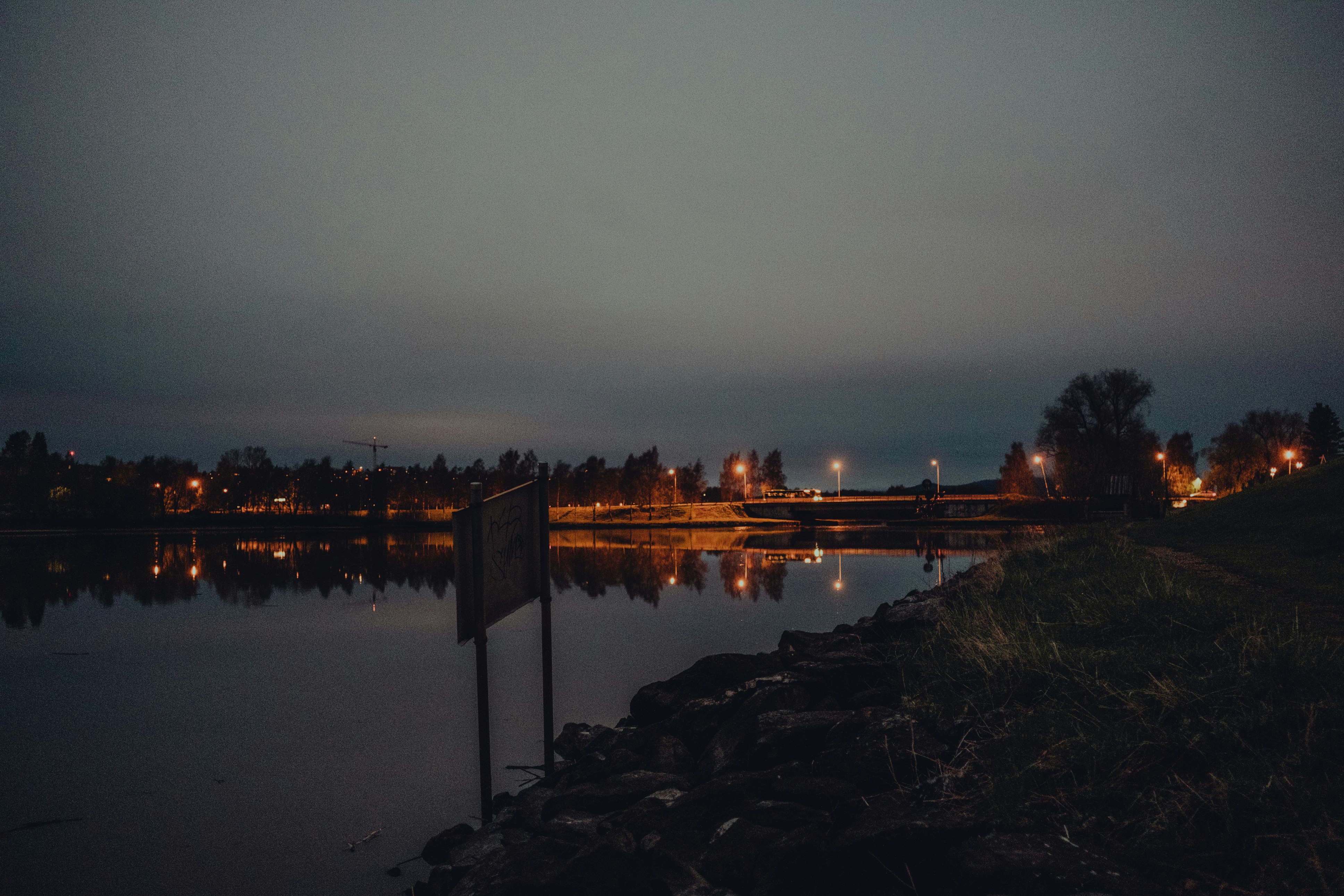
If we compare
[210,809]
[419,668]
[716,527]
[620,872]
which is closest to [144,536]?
[716,527]

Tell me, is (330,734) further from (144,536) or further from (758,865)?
(144,536)

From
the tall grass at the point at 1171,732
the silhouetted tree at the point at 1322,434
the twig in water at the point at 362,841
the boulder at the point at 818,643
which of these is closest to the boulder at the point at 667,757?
the tall grass at the point at 1171,732

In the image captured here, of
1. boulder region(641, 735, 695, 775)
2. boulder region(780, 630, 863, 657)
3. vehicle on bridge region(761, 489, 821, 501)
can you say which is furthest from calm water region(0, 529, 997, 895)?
vehicle on bridge region(761, 489, 821, 501)

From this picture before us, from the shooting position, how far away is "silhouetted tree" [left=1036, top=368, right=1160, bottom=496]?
3132 inches

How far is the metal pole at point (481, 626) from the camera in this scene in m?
7.05

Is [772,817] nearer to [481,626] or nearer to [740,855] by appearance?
[740,855]

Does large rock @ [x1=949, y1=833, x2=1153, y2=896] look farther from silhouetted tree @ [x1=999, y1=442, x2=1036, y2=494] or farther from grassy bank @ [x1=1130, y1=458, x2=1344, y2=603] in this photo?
silhouetted tree @ [x1=999, y1=442, x2=1036, y2=494]

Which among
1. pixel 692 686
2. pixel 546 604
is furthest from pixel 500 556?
pixel 692 686

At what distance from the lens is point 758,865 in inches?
186

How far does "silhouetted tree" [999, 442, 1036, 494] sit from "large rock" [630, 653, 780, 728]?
121 meters

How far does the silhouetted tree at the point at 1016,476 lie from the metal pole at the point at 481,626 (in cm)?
12434

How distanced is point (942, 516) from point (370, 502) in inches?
4402

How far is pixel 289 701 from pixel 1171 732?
10.8 metres

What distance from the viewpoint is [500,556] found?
770 cm
